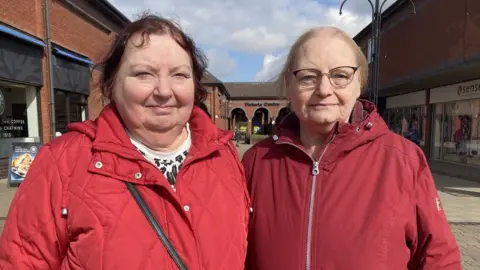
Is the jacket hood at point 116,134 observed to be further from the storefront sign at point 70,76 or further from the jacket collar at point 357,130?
the storefront sign at point 70,76

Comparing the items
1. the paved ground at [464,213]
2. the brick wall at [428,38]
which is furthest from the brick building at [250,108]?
the paved ground at [464,213]

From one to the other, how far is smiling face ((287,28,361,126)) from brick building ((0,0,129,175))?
742cm

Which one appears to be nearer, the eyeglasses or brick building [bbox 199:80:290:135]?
the eyeglasses

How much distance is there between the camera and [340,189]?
5.04 feet

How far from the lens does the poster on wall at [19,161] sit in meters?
8.39

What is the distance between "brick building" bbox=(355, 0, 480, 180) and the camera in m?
10.8

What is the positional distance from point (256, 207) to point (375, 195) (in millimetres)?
565

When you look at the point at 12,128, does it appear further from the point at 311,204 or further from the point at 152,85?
the point at 311,204

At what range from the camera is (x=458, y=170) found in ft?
41.6

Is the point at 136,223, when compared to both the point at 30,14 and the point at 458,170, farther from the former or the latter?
the point at 458,170

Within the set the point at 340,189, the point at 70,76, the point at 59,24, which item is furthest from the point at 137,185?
the point at 70,76

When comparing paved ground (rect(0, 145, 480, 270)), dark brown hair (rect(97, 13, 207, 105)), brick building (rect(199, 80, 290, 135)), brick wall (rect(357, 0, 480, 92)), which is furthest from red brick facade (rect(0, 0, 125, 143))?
brick building (rect(199, 80, 290, 135))

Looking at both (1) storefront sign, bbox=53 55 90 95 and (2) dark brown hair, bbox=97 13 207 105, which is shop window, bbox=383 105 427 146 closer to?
(1) storefront sign, bbox=53 55 90 95

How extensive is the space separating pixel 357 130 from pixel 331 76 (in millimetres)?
280
